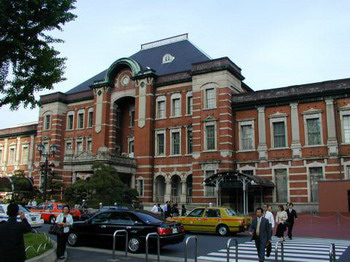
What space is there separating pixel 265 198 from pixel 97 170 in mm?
14851

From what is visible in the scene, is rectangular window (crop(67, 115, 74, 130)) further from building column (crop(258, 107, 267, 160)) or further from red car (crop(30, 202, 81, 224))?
building column (crop(258, 107, 267, 160))

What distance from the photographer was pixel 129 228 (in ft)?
45.6

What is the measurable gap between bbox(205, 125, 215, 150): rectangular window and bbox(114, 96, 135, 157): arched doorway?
10617mm

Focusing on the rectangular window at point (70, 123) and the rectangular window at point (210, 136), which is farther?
the rectangular window at point (70, 123)

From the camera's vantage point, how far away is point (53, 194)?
42250mm

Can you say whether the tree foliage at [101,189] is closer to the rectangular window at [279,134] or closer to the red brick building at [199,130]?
the red brick building at [199,130]

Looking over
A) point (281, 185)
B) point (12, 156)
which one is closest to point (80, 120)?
point (12, 156)

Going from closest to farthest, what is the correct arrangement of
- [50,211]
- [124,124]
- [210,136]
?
1. [50,211]
2. [210,136]
3. [124,124]

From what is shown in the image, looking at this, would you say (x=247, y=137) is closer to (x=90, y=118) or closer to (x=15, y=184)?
(x=90, y=118)

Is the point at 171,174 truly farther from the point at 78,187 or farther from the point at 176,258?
the point at 176,258

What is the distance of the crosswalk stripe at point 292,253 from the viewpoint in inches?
494

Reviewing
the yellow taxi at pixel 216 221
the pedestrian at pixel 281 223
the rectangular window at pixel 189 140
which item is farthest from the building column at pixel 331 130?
the pedestrian at pixel 281 223

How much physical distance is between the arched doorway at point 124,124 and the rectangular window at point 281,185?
55.2 feet

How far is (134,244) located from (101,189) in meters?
18.8
